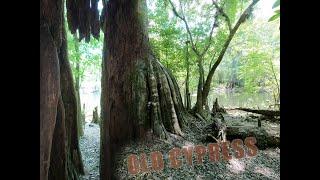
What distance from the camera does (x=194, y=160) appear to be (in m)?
1.91

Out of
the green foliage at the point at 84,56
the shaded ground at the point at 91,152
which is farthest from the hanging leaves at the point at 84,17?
the shaded ground at the point at 91,152

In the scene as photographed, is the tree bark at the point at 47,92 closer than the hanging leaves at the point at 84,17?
Yes

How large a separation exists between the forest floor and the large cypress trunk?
0.19 ft

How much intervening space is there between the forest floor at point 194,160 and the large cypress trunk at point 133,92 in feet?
0.19

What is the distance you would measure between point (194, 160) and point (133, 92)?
58cm

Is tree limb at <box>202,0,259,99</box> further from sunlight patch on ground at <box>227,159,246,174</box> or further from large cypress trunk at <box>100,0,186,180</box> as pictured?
sunlight patch on ground at <box>227,159,246,174</box>

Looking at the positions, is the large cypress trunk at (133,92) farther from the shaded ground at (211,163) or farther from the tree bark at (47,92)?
the tree bark at (47,92)

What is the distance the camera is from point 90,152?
197cm

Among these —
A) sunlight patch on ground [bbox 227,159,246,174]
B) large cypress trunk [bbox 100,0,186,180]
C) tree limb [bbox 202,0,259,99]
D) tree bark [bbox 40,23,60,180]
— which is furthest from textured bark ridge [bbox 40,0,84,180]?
sunlight patch on ground [bbox 227,159,246,174]

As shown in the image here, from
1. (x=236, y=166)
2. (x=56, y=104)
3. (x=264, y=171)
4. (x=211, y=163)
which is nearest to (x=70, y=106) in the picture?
(x=56, y=104)

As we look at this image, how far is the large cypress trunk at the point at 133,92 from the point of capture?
1.97 meters
